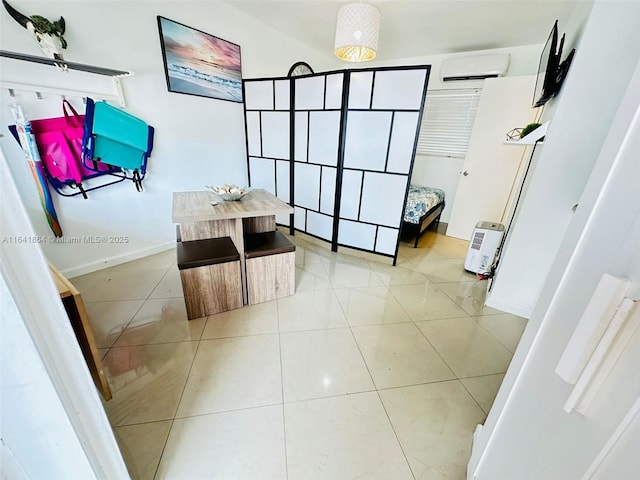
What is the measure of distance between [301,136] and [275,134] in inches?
16.3

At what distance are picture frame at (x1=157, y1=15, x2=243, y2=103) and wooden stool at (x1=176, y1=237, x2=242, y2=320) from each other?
1.90 metres

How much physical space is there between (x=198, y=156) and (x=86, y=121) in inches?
41.6

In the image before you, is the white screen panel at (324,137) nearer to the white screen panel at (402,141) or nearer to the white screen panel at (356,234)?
the white screen panel at (402,141)

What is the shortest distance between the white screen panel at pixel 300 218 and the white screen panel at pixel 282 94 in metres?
1.27

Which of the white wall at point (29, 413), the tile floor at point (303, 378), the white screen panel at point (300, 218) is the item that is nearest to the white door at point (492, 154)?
the tile floor at point (303, 378)

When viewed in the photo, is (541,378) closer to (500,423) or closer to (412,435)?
(500,423)

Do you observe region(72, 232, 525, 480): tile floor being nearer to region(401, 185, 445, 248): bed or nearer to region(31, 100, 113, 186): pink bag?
region(31, 100, 113, 186): pink bag

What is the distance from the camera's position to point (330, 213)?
300 cm

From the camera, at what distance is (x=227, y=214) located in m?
1.64

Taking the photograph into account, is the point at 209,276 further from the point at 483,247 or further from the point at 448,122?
the point at 448,122

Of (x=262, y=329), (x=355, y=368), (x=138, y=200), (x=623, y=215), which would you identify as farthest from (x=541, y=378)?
(x=138, y=200)

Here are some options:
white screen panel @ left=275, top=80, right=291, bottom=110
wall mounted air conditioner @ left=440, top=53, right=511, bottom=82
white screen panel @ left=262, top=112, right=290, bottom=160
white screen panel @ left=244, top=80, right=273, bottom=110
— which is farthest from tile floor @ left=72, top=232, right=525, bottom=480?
wall mounted air conditioner @ left=440, top=53, right=511, bottom=82

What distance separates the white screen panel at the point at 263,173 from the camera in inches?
133

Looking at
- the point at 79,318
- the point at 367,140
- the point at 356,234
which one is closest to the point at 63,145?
the point at 79,318
